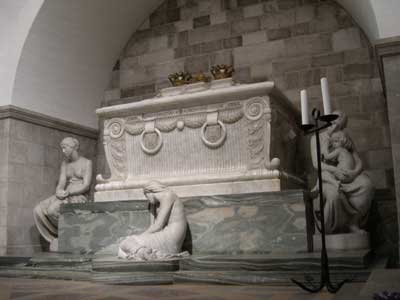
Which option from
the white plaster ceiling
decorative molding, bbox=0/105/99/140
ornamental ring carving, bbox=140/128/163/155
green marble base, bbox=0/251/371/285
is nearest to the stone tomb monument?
ornamental ring carving, bbox=140/128/163/155

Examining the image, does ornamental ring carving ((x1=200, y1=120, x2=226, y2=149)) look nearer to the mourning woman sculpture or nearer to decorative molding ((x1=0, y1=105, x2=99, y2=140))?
the mourning woman sculpture

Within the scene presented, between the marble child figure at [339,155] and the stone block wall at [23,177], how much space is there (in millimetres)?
4253

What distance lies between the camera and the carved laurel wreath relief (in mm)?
5484

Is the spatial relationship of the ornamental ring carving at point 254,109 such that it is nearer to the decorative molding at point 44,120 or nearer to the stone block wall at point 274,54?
the stone block wall at point 274,54

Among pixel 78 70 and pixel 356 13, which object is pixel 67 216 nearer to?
pixel 78 70

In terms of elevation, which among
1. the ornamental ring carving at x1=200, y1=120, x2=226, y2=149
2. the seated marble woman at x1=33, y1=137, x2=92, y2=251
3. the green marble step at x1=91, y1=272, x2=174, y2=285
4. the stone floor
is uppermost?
the ornamental ring carving at x1=200, y1=120, x2=226, y2=149

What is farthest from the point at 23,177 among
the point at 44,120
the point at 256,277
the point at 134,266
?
the point at 256,277

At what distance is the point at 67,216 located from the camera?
573 cm

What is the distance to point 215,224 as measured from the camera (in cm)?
505

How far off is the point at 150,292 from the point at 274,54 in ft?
16.1

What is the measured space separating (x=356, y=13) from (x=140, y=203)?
3927 millimetres

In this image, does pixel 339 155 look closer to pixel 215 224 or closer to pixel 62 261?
pixel 215 224

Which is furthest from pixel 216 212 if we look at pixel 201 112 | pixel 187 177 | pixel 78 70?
pixel 78 70

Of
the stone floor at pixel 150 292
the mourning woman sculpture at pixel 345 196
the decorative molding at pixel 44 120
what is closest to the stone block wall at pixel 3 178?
the decorative molding at pixel 44 120
